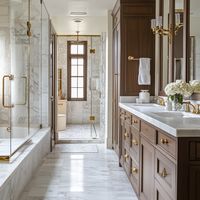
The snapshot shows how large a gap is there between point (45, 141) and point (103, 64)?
2.07m

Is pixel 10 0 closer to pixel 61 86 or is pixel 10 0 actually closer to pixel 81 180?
pixel 81 180

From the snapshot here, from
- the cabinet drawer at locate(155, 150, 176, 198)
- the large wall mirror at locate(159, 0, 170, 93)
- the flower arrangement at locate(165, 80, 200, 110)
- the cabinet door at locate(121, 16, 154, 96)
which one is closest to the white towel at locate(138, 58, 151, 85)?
the cabinet door at locate(121, 16, 154, 96)

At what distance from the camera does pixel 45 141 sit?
5059 millimetres

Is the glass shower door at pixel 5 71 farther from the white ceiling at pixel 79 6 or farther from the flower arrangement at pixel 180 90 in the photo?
the flower arrangement at pixel 180 90

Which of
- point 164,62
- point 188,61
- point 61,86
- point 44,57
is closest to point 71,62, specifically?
point 61,86

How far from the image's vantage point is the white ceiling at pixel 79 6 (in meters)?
5.14

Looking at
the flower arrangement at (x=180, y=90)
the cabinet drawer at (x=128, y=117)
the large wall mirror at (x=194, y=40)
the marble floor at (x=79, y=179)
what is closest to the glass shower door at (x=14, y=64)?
the marble floor at (x=79, y=179)

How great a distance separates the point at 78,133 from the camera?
7547 millimetres

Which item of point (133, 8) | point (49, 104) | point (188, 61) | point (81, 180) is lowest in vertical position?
point (81, 180)

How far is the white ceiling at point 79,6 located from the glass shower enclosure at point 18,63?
0.97 feet

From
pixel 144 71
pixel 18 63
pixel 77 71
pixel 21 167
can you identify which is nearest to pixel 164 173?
pixel 21 167

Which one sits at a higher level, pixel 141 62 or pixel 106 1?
pixel 106 1

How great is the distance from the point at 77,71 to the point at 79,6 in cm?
396

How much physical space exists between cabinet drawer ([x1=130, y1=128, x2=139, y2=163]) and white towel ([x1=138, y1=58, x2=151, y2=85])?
1323 mm
